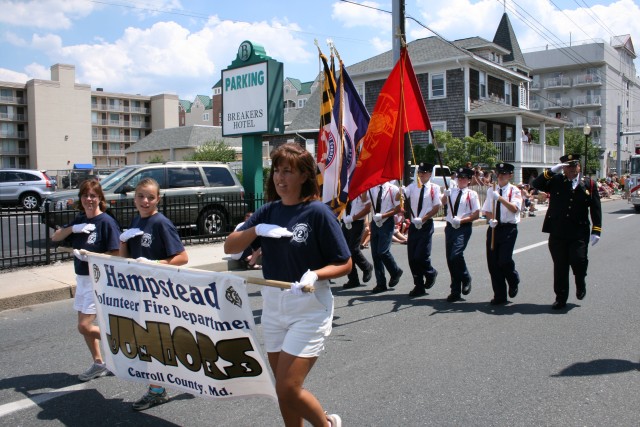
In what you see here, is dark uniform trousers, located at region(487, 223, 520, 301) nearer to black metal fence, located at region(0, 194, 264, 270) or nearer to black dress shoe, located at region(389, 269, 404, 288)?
black dress shoe, located at region(389, 269, 404, 288)

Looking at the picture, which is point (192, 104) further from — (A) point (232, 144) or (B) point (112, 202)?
(B) point (112, 202)

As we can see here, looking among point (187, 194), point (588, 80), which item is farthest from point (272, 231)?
point (588, 80)

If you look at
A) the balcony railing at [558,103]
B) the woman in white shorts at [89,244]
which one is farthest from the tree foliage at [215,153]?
the woman in white shorts at [89,244]

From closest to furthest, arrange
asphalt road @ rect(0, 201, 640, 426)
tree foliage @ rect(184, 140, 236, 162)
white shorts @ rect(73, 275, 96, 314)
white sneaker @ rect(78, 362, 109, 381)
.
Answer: asphalt road @ rect(0, 201, 640, 426) < white shorts @ rect(73, 275, 96, 314) < white sneaker @ rect(78, 362, 109, 381) < tree foliage @ rect(184, 140, 236, 162)

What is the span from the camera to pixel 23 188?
1000 inches

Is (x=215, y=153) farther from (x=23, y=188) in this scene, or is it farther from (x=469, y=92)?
(x=23, y=188)

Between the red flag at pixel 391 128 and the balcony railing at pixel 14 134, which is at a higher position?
the balcony railing at pixel 14 134

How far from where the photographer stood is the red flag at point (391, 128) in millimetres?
6996

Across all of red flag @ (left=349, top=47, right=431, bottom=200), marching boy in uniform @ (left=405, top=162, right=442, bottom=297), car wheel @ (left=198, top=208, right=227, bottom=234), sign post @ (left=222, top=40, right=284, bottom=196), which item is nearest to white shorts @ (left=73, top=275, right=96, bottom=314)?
red flag @ (left=349, top=47, right=431, bottom=200)

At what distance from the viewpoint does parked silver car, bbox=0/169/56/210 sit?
989 inches

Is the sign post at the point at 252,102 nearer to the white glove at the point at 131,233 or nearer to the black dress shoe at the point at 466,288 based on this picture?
the black dress shoe at the point at 466,288

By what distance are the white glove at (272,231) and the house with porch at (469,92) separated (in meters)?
28.7

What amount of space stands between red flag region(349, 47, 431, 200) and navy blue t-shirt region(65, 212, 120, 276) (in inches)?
120

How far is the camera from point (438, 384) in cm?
476
